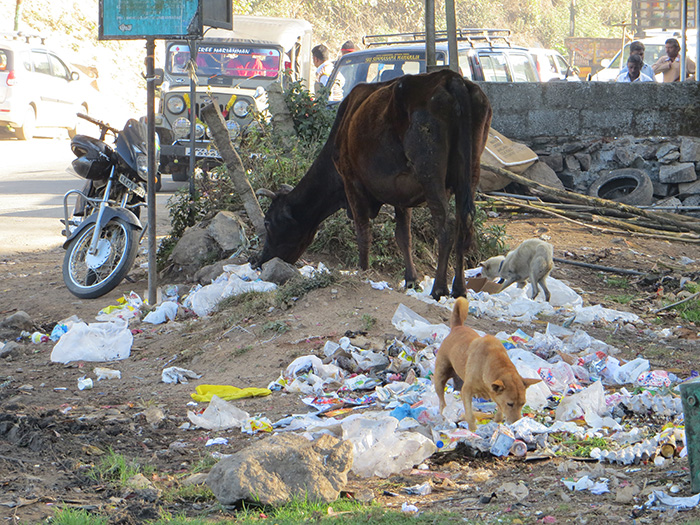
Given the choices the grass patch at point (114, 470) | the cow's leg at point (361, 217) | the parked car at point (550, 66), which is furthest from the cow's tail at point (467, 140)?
the parked car at point (550, 66)

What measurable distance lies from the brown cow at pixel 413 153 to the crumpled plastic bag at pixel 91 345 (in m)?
2.23

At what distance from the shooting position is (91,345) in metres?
6.31

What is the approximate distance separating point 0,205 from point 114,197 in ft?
17.6

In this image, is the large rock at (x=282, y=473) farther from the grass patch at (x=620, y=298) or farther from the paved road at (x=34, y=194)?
the paved road at (x=34, y=194)

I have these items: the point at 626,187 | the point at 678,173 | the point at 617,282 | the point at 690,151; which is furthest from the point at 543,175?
the point at 617,282

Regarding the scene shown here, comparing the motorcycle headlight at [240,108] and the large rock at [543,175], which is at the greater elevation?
the motorcycle headlight at [240,108]

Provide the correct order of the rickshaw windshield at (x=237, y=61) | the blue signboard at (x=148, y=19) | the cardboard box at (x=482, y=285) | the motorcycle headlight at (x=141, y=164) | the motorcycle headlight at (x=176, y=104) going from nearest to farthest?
the blue signboard at (x=148, y=19) → the motorcycle headlight at (x=141, y=164) → the cardboard box at (x=482, y=285) → the motorcycle headlight at (x=176, y=104) → the rickshaw windshield at (x=237, y=61)

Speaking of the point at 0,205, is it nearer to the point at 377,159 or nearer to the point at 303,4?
the point at 377,159

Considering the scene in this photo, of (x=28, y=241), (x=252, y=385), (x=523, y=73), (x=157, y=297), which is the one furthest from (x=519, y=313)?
(x=523, y=73)

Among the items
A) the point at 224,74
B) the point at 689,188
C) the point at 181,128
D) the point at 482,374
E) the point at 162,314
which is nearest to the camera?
the point at 482,374

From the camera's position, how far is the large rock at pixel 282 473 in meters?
3.44

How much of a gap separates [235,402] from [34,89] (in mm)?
18449

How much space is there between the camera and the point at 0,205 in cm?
1260

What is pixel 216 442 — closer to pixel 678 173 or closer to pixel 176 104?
pixel 678 173
